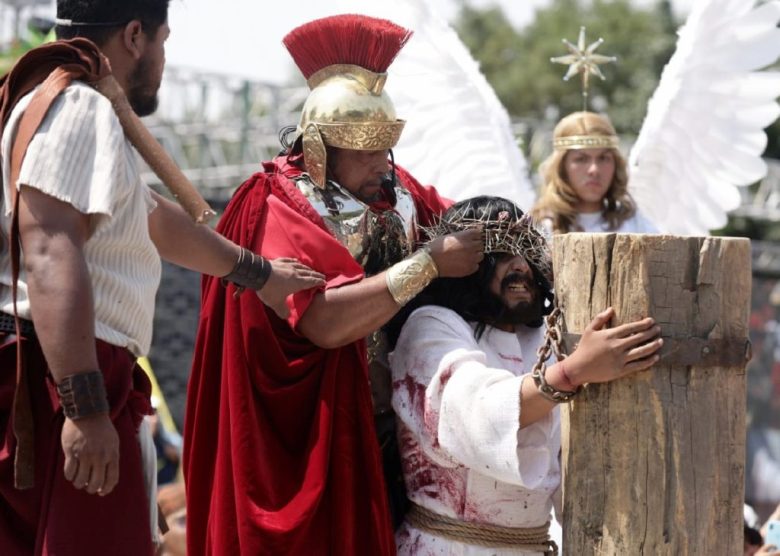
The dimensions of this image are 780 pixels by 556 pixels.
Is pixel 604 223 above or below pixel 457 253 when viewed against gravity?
above

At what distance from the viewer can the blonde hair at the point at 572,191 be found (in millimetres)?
6109

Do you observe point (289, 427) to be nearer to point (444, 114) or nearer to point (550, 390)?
point (550, 390)

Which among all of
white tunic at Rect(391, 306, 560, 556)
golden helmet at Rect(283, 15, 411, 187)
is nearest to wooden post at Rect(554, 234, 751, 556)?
white tunic at Rect(391, 306, 560, 556)

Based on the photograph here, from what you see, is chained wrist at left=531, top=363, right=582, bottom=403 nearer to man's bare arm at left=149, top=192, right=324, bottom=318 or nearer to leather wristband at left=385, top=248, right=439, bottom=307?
leather wristband at left=385, top=248, right=439, bottom=307

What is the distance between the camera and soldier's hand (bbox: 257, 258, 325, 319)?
135 inches

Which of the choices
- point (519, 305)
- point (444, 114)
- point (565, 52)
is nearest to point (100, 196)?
point (519, 305)

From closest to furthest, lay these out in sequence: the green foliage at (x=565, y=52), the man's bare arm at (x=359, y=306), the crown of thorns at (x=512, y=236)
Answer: the man's bare arm at (x=359, y=306), the crown of thorns at (x=512, y=236), the green foliage at (x=565, y=52)

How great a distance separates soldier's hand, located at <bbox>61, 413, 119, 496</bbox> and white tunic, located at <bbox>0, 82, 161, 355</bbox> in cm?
24

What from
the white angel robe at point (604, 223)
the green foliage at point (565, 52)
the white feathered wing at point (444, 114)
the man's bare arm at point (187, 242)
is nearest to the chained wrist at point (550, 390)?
the man's bare arm at point (187, 242)

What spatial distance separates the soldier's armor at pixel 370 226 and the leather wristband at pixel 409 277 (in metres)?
0.24

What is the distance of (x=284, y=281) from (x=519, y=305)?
689 millimetres

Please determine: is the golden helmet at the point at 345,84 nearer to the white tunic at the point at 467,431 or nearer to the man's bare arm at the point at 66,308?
the white tunic at the point at 467,431

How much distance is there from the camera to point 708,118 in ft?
21.4

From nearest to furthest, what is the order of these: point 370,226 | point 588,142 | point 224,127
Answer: point 370,226
point 588,142
point 224,127
